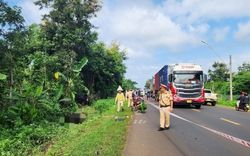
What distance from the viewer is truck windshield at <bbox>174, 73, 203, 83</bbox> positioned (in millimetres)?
19438

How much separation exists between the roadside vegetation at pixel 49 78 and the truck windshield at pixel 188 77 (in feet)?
19.7

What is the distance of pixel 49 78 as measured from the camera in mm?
19703

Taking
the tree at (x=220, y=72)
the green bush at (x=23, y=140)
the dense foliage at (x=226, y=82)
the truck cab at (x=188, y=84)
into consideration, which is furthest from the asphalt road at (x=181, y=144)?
the tree at (x=220, y=72)

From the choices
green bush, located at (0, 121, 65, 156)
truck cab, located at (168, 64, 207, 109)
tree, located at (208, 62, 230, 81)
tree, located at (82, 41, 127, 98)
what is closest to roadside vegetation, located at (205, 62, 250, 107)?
tree, located at (208, 62, 230, 81)

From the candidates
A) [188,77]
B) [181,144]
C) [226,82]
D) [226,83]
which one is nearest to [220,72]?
[226,82]

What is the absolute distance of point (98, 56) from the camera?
104 feet

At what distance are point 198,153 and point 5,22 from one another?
8647 millimetres

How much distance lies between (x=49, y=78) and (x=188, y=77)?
1138cm

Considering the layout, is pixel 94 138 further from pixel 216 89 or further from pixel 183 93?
pixel 216 89

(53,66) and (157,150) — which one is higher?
(53,66)

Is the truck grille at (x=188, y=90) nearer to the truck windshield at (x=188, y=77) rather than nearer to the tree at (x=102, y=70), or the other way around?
the truck windshield at (x=188, y=77)

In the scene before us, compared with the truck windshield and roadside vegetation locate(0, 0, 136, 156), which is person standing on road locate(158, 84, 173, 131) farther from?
the truck windshield

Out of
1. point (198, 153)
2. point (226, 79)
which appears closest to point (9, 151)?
point (198, 153)

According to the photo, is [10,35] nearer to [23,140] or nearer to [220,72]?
[23,140]
